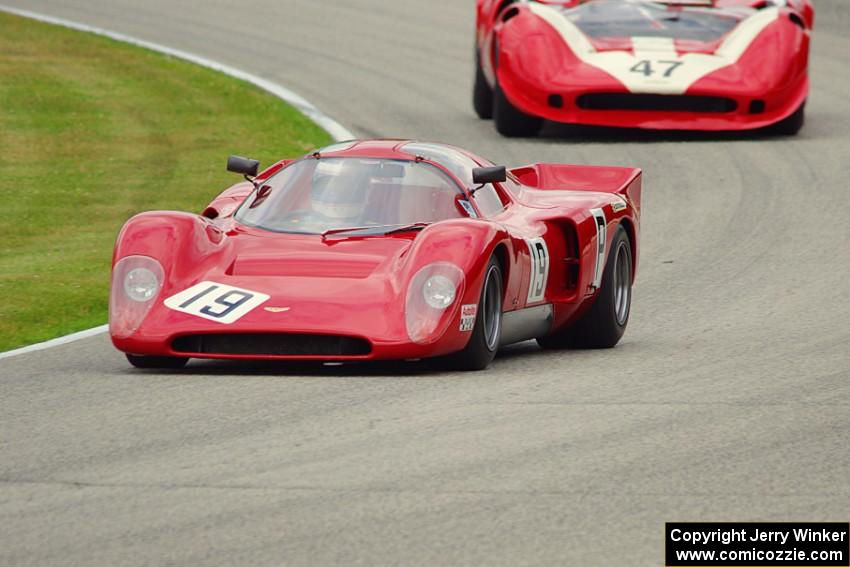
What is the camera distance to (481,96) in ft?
63.4

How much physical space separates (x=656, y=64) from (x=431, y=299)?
9.02 m

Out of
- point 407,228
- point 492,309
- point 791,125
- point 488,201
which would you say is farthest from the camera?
point 791,125

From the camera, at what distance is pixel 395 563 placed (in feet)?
17.1

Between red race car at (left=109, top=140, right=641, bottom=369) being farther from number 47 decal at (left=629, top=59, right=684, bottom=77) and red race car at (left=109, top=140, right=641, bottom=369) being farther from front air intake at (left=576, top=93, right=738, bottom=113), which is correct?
front air intake at (left=576, top=93, right=738, bottom=113)

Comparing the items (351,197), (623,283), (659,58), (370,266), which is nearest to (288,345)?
(370,266)

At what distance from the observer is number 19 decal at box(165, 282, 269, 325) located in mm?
8438

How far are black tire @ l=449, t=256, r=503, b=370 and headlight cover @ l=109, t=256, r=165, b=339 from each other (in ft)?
4.50

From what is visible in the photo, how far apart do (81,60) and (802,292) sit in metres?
12.3

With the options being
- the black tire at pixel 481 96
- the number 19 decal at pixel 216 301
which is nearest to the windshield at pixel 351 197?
the number 19 decal at pixel 216 301

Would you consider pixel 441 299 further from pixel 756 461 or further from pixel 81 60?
pixel 81 60

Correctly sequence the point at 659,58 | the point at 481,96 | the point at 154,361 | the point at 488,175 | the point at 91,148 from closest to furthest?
the point at 154,361 → the point at 488,175 → the point at 659,58 → the point at 91,148 → the point at 481,96

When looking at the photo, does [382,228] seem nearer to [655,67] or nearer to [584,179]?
[584,179]

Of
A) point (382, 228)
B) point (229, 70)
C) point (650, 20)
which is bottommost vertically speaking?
point (229, 70)

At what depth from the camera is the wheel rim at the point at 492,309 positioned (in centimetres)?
886
